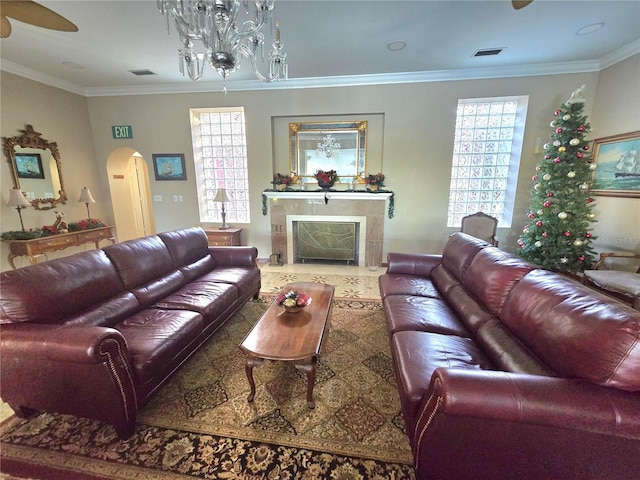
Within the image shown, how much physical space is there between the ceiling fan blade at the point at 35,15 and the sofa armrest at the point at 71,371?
9.40 feet

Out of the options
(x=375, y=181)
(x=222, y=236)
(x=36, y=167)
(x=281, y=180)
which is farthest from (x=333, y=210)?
(x=36, y=167)

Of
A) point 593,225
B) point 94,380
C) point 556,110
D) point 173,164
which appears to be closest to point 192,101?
point 173,164

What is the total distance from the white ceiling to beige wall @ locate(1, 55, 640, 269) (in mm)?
190

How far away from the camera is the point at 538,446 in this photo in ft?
3.38

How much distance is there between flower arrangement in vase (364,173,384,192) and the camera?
443cm

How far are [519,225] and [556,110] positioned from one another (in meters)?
1.73

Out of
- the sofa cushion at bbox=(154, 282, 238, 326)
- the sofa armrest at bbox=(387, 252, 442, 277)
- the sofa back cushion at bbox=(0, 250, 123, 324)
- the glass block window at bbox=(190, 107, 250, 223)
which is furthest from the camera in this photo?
the glass block window at bbox=(190, 107, 250, 223)

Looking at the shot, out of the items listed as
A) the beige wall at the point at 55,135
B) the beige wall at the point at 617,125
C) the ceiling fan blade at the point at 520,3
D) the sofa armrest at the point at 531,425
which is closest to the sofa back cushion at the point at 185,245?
the sofa armrest at the point at 531,425

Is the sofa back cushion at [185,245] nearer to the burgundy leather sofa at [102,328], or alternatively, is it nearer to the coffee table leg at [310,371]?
the burgundy leather sofa at [102,328]

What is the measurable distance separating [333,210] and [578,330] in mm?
3715

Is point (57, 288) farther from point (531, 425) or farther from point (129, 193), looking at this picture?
point (129, 193)

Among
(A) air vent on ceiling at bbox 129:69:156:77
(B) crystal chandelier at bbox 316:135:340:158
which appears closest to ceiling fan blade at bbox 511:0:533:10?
(B) crystal chandelier at bbox 316:135:340:158

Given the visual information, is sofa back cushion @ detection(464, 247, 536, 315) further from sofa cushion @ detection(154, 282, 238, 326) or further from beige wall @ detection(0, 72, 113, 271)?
beige wall @ detection(0, 72, 113, 271)

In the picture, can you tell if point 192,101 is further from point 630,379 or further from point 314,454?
point 630,379
